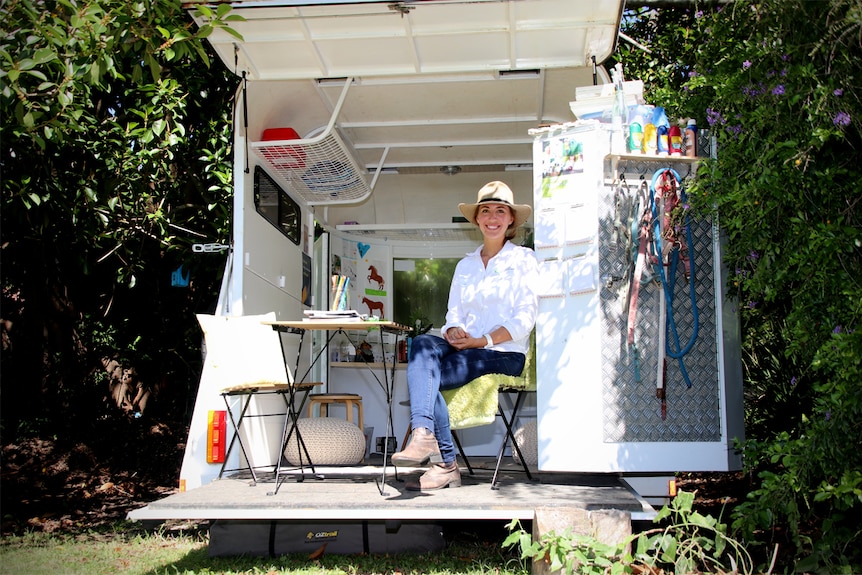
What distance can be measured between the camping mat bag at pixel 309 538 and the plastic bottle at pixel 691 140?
2246mm

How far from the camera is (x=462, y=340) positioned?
390cm

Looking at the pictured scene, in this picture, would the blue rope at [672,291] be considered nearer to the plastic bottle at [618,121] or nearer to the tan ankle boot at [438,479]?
the plastic bottle at [618,121]

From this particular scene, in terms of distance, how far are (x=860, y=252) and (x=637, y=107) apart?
1.40 meters

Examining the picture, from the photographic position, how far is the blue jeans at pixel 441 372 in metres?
3.71

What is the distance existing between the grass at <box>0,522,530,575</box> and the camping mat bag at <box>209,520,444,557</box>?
0.04m

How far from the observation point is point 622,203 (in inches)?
153

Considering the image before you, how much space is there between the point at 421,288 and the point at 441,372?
3.39m

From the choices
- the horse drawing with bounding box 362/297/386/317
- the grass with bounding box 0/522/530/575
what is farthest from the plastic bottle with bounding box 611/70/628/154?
the horse drawing with bounding box 362/297/386/317

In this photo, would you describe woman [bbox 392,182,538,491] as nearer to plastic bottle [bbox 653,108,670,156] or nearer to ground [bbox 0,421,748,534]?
plastic bottle [bbox 653,108,670,156]

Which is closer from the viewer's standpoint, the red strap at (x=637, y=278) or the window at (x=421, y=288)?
the red strap at (x=637, y=278)

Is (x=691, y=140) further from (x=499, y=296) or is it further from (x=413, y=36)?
(x=413, y=36)

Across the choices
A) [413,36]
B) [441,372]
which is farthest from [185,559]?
[413,36]

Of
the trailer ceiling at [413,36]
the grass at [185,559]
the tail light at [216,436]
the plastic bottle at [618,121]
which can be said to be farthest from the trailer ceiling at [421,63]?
the grass at [185,559]

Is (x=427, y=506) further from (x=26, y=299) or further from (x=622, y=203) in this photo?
(x=26, y=299)
